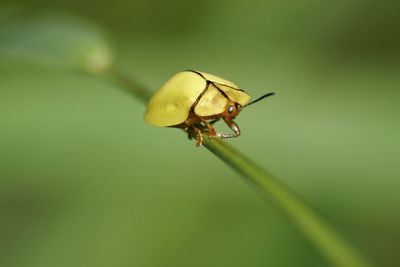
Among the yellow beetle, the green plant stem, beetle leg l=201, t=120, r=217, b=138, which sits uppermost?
the yellow beetle

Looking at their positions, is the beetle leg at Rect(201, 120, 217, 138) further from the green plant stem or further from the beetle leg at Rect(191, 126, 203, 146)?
the green plant stem

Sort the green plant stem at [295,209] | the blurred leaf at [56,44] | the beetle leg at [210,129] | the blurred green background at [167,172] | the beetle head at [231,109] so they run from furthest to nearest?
the blurred green background at [167,172] → the blurred leaf at [56,44] → the beetle head at [231,109] → the beetle leg at [210,129] → the green plant stem at [295,209]

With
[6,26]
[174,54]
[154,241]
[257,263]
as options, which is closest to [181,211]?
[154,241]

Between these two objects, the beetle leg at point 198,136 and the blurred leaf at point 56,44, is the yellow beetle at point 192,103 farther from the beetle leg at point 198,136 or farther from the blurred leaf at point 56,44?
the blurred leaf at point 56,44

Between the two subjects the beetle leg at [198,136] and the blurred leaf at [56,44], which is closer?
the beetle leg at [198,136]

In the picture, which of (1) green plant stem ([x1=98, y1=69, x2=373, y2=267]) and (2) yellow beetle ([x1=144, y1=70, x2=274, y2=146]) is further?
(2) yellow beetle ([x1=144, y1=70, x2=274, y2=146])

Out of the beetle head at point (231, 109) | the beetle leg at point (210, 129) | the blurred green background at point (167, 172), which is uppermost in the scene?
the blurred green background at point (167, 172)

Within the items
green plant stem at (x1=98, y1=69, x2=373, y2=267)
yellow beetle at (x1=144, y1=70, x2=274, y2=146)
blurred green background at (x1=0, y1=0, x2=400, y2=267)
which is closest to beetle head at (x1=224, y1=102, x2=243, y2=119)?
Answer: yellow beetle at (x1=144, y1=70, x2=274, y2=146)

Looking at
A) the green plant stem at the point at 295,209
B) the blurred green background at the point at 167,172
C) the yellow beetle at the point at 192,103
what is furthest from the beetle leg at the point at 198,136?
the blurred green background at the point at 167,172

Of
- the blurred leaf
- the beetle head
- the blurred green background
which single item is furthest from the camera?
the blurred green background
